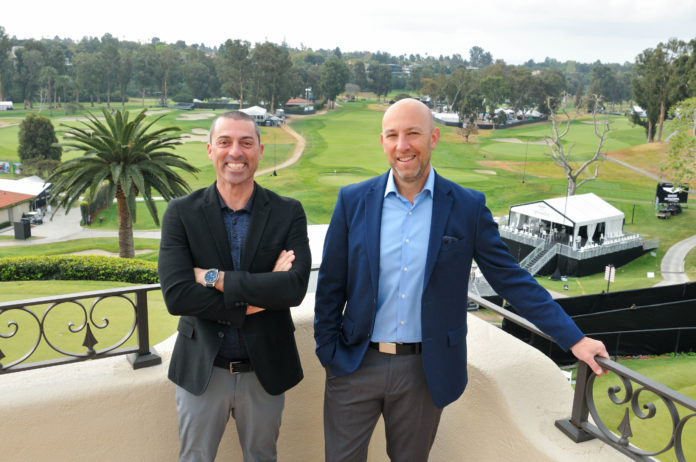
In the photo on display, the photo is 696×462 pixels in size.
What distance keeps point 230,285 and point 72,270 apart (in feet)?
46.2

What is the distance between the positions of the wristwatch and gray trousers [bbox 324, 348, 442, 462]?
1.84 ft

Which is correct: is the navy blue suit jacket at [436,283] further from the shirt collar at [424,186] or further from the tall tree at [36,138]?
the tall tree at [36,138]

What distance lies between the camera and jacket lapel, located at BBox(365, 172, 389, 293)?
192cm

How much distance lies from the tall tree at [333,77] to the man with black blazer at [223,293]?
77208mm

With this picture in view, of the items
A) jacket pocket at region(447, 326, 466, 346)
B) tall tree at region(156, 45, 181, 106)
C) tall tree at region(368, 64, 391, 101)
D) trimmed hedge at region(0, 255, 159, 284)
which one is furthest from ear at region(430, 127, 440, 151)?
tall tree at region(368, 64, 391, 101)

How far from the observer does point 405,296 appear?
1.94m

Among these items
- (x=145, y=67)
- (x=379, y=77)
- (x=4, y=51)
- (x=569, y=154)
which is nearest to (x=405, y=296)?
(x=569, y=154)

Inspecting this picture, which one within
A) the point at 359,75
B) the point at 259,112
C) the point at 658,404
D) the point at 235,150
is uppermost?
the point at 359,75

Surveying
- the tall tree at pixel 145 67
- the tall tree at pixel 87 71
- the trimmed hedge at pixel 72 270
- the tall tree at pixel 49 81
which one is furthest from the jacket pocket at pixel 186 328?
the tall tree at pixel 145 67

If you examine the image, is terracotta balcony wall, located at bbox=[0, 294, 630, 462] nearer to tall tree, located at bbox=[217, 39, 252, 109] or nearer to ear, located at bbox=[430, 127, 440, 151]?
ear, located at bbox=[430, 127, 440, 151]

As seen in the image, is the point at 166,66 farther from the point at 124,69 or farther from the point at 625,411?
the point at 625,411

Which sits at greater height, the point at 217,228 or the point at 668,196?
the point at 217,228

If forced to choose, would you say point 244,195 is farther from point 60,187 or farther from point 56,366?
point 60,187

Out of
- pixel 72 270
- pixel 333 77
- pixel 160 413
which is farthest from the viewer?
pixel 333 77
